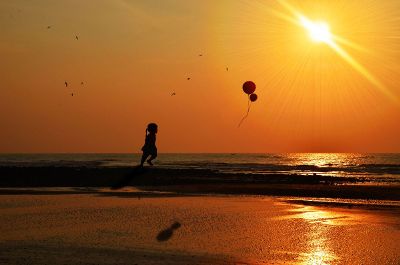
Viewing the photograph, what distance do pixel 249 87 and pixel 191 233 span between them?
19530mm

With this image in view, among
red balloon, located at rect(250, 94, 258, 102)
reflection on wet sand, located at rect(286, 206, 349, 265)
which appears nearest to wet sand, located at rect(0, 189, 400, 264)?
reflection on wet sand, located at rect(286, 206, 349, 265)

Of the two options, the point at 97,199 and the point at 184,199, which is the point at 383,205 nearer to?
the point at 184,199

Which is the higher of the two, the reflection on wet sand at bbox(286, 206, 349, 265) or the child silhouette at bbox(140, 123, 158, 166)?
the child silhouette at bbox(140, 123, 158, 166)

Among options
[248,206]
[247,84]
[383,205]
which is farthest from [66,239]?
[247,84]

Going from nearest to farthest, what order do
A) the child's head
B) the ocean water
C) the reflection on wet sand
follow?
the reflection on wet sand < the child's head < the ocean water

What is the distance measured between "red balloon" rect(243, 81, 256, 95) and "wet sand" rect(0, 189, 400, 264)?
37.5 feet

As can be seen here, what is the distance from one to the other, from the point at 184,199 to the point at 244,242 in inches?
424

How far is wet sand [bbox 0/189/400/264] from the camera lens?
37.2ft

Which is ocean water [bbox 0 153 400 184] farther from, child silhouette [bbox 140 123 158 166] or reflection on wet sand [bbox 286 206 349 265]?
reflection on wet sand [bbox 286 206 349 265]

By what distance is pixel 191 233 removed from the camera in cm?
1431

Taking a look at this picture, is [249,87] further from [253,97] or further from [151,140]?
[151,140]

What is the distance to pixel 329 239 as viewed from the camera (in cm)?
1358

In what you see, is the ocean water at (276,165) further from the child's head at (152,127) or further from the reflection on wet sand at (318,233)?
the reflection on wet sand at (318,233)

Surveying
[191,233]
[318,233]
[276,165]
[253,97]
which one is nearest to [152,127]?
[253,97]
